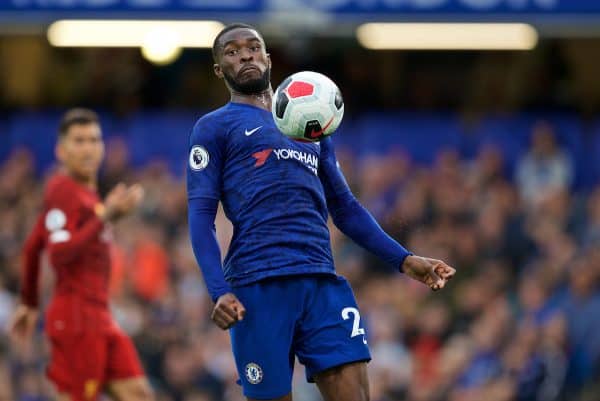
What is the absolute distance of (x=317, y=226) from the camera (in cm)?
718

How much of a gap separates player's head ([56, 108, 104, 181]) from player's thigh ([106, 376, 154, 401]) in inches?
56.8

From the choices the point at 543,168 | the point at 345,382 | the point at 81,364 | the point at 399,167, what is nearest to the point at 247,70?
the point at 345,382

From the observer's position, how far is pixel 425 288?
1473 cm

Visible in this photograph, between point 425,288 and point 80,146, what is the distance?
565cm

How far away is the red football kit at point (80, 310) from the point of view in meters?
9.71

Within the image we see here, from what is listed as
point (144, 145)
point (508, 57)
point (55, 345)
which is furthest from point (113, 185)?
point (55, 345)

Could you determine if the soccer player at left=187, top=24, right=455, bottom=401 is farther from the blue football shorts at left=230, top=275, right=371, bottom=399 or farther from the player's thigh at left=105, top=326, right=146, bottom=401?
the player's thigh at left=105, top=326, right=146, bottom=401

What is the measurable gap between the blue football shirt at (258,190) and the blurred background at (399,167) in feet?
21.1

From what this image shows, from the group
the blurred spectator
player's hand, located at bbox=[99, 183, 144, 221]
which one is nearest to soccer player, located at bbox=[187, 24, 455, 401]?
player's hand, located at bbox=[99, 183, 144, 221]

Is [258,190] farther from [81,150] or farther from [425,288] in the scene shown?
[425,288]

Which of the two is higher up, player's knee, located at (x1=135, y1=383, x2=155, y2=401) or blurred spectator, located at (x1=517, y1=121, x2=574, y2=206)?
blurred spectator, located at (x1=517, y1=121, x2=574, y2=206)

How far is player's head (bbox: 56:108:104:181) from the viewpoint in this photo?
9984 mm

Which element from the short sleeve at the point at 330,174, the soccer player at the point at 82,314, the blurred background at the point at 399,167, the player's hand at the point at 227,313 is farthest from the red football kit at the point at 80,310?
the blurred background at the point at 399,167

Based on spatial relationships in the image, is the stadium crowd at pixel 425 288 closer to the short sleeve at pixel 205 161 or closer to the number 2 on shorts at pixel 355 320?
the number 2 on shorts at pixel 355 320
